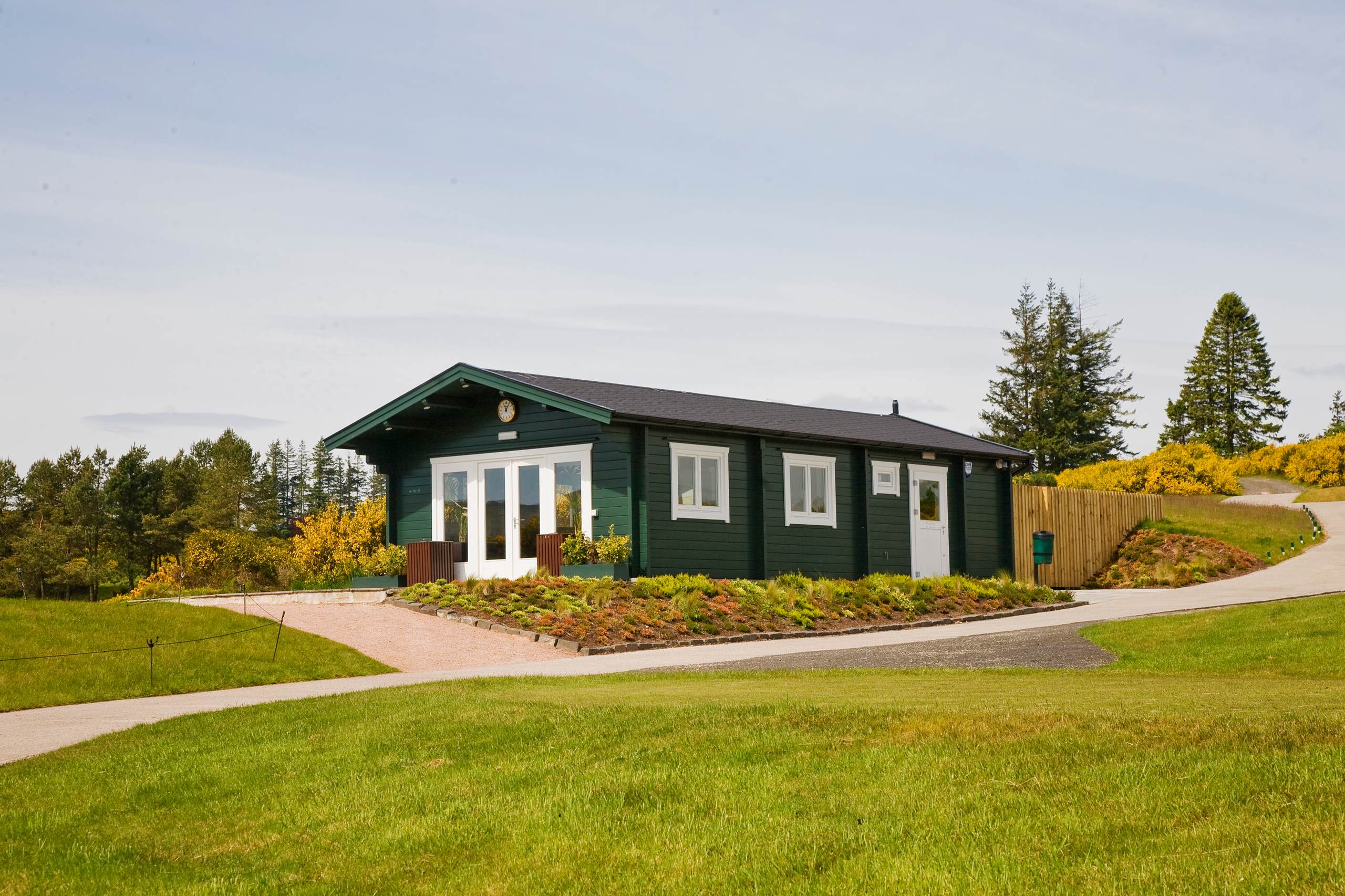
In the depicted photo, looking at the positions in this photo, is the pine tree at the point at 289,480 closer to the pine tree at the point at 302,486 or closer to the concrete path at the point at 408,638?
the pine tree at the point at 302,486

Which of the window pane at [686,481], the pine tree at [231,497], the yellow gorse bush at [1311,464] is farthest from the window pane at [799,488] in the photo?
the pine tree at [231,497]

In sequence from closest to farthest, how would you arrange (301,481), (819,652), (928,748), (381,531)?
(928,748), (819,652), (381,531), (301,481)

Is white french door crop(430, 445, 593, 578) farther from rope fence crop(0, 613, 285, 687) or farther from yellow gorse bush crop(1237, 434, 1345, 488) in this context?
yellow gorse bush crop(1237, 434, 1345, 488)

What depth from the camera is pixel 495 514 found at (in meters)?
24.8

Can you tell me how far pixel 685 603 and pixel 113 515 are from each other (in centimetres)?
5544

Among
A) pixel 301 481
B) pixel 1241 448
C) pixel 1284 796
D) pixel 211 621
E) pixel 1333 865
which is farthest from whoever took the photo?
pixel 301 481

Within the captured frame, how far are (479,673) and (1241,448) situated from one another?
2532 inches

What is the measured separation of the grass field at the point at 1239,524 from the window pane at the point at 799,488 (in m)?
14.1

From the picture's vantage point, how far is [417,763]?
8438mm

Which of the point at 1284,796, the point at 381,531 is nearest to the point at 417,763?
the point at 1284,796

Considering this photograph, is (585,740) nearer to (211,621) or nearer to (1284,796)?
(1284,796)

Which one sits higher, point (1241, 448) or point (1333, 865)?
point (1241, 448)

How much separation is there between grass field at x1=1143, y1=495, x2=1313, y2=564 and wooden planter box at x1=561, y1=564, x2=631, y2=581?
Result: 1896 centimetres

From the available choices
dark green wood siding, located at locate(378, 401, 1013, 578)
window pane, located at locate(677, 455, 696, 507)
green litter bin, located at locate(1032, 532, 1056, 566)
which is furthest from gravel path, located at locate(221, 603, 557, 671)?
green litter bin, located at locate(1032, 532, 1056, 566)
